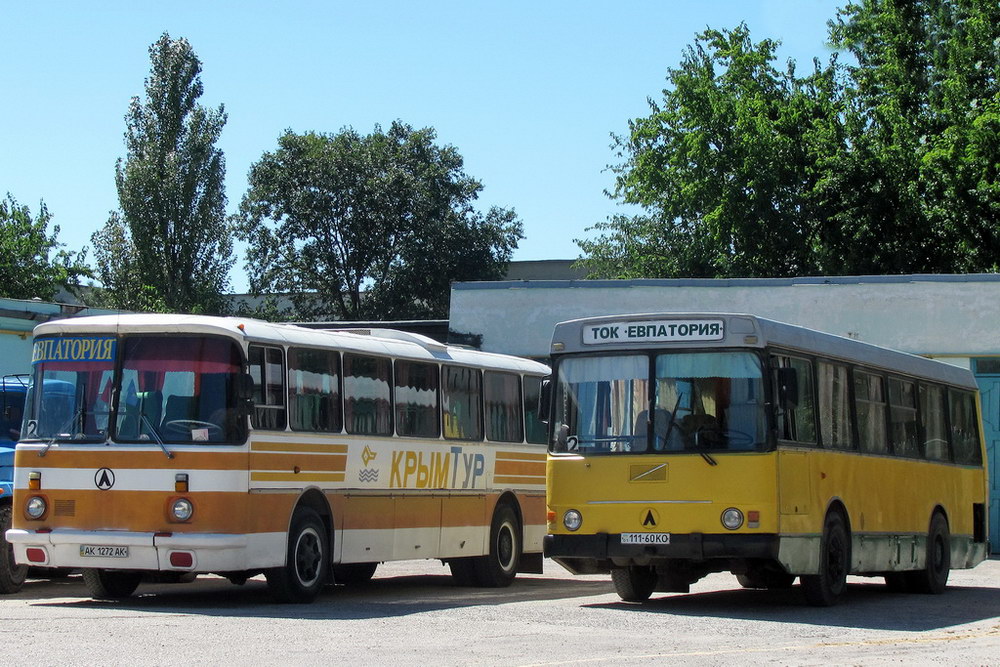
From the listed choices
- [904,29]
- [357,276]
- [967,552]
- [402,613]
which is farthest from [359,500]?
[357,276]

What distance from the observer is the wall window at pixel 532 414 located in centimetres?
2172

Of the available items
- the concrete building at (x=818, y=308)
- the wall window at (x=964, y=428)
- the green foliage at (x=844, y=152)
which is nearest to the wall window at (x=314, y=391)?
the wall window at (x=964, y=428)

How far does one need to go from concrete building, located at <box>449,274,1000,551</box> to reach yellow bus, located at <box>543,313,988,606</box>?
11.5m

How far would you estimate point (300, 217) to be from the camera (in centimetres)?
7612

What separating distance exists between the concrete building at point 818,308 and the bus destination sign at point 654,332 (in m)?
13.7

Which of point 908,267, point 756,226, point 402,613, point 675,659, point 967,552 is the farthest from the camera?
point 756,226

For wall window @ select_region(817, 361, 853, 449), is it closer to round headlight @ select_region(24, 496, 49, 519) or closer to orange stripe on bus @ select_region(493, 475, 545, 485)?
orange stripe on bus @ select_region(493, 475, 545, 485)

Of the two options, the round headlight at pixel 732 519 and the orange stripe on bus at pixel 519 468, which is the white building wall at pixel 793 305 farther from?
the round headlight at pixel 732 519

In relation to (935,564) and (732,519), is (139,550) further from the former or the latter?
(935,564)

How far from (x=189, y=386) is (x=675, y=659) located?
19.6 feet

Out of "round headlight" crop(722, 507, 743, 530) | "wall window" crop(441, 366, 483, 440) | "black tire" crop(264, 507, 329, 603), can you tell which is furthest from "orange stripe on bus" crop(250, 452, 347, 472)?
"round headlight" crop(722, 507, 743, 530)

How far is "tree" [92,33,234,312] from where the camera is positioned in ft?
225

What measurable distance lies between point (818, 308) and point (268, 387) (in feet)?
51.5

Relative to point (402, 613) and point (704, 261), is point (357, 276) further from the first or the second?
point (402, 613)
